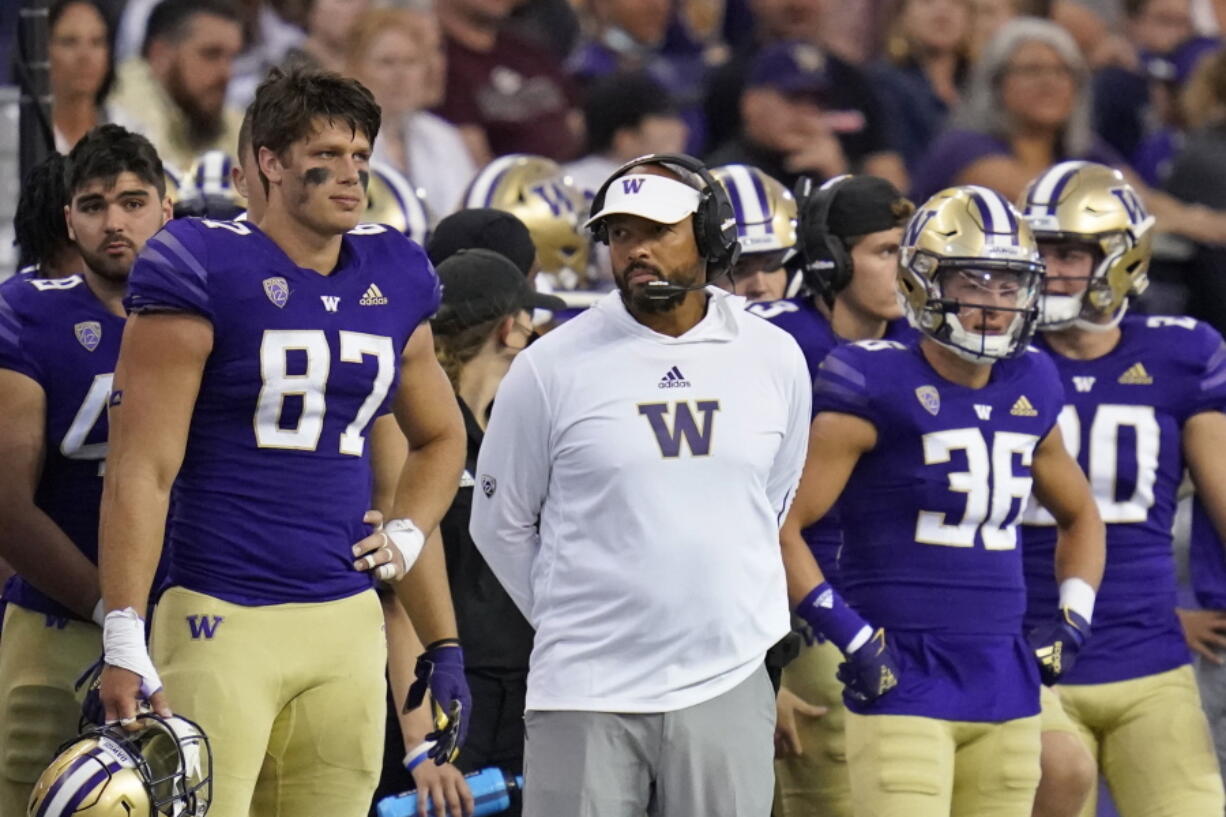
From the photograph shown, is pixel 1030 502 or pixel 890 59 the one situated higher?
pixel 890 59

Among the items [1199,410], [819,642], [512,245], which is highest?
[512,245]

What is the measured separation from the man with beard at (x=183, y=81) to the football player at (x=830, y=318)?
11.5 feet

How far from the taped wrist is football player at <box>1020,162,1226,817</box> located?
880 millimetres

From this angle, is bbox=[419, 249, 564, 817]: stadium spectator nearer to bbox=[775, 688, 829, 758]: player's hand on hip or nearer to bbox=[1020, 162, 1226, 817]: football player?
bbox=[775, 688, 829, 758]: player's hand on hip

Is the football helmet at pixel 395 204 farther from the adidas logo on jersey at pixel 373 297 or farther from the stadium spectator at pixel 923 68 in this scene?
the stadium spectator at pixel 923 68

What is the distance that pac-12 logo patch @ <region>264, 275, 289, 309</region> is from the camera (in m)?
4.53

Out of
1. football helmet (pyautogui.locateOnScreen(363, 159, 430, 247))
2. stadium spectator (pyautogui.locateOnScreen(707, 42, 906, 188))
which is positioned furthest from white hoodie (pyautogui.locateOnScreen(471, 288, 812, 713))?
stadium spectator (pyautogui.locateOnScreen(707, 42, 906, 188))

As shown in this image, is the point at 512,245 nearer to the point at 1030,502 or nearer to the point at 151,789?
the point at 1030,502

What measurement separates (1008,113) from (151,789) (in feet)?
23.2

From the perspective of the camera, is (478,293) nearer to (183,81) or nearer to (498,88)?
(183,81)

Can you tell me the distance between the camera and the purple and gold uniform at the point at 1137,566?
6.20 metres

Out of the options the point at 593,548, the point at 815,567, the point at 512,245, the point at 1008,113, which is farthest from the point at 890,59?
the point at 593,548

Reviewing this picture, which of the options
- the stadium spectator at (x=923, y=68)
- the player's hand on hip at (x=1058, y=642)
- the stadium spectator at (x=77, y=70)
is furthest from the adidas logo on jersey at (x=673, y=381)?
the stadium spectator at (x=923, y=68)

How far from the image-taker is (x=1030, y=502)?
6.35 meters
